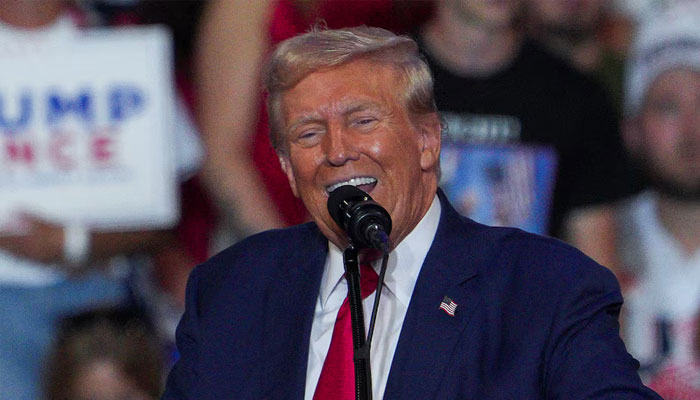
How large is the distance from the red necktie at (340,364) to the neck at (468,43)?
2545 mm

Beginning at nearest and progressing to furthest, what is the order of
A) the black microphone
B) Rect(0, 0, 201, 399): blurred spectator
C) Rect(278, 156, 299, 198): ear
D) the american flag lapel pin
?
1. the black microphone
2. the american flag lapel pin
3. Rect(278, 156, 299, 198): ear
4. Rect(0, 0, 201, 399): blurred spectator

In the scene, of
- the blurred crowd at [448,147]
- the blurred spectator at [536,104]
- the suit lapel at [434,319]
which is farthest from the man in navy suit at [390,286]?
the blurred spectator at [536,104]

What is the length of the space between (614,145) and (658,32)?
1.65 ft

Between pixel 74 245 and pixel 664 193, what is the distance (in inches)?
97.0

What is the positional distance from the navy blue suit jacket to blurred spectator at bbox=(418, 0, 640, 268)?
7.50ft

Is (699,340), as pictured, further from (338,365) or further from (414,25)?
(338,365)

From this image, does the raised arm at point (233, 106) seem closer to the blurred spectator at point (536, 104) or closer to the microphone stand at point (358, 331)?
the blurred spectator at point (536, 104)

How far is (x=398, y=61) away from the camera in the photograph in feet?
6.74

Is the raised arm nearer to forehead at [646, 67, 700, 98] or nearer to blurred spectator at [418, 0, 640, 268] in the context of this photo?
blurred spectator at [418, 0, 640, 268]

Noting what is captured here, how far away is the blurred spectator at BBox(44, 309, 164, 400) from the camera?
12.9 feet

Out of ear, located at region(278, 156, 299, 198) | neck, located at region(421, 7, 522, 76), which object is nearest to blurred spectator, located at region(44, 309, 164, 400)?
neck, located at region(421, 7, 522, 76)

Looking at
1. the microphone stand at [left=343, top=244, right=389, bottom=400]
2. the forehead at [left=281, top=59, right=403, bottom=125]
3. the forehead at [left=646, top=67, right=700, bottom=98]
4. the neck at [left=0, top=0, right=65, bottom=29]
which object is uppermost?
the forehead at [left=281, top=59, right=403, bottom=125]

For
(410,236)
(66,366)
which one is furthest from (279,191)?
(410,236)

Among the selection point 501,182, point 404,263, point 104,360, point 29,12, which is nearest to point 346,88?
point 404,263
